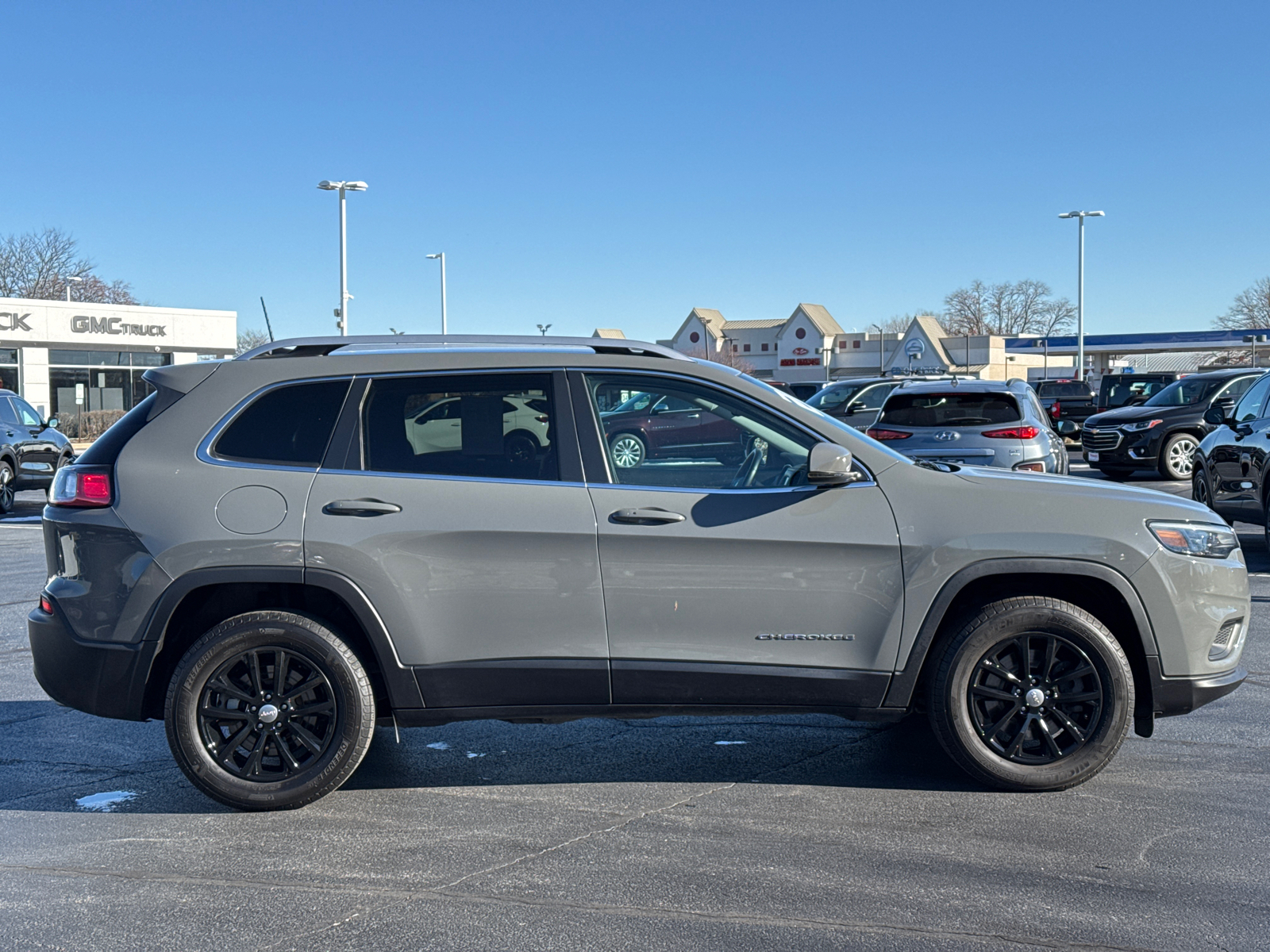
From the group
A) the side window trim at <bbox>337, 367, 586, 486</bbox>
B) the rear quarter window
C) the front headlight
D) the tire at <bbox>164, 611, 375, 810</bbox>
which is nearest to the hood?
the rear quarter window

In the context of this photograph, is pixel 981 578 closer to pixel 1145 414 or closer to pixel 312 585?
pixel 312 585

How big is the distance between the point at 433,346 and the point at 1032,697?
2.72m

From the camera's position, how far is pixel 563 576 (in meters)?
4.54

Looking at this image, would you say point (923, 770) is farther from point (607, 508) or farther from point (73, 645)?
point (73, 645)

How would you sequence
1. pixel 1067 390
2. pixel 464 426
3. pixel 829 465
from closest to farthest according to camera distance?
pixel 829 465
pixel 464 426
pixel 1067 390

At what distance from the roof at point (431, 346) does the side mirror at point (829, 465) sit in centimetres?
68

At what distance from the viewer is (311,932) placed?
3.57 m

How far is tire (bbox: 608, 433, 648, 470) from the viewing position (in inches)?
184

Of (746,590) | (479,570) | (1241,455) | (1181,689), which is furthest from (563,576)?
(1241,455)

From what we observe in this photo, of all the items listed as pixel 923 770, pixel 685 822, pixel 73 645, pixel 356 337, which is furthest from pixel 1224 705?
pixel 73 645

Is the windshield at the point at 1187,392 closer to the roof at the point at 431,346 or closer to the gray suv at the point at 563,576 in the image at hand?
the gray suv at the point at 563,576

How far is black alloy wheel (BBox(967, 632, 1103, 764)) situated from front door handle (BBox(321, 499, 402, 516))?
90.3 inches

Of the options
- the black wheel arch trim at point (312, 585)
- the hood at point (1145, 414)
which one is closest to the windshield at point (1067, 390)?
the hood at point (1145, 414)

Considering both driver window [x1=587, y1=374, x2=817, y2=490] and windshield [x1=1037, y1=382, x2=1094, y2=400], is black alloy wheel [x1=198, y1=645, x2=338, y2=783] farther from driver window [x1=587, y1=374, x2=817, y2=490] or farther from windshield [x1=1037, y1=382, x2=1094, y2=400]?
windshield [x1=1037, y1=382, x2=1094, y2=400]
